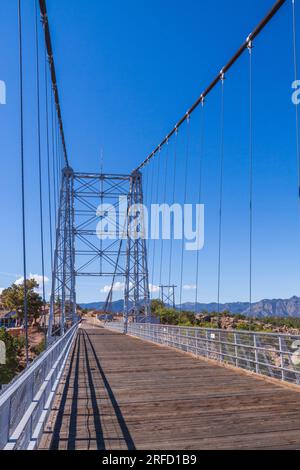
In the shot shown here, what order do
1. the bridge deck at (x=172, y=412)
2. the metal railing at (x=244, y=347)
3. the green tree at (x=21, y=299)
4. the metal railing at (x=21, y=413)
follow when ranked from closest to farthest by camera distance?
the metal railing at (x=21, y=413), the bridge deck at (x=172, y=412), the metal railing at (x=244, y=347), the green tree at (x=21, y=299)

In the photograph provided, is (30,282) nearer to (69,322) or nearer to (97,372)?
(69,322)

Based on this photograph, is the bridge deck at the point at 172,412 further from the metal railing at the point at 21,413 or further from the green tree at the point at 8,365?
the green tree at the point at 8,365

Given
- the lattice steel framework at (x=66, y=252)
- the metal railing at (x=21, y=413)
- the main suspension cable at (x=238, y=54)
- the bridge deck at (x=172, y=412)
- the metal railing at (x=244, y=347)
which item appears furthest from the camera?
the lattice steel framework at (x=66, y=252)

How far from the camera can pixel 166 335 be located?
62.2 feet

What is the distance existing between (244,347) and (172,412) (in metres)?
4.50

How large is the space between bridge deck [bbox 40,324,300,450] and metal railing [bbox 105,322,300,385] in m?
0.40

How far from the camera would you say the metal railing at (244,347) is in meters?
7.90

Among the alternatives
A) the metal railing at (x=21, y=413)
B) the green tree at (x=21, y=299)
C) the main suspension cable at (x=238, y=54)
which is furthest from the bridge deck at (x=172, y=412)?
the green tree at (x=21, y=299)

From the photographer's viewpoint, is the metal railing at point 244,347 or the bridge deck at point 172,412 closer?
the bridge deck at point 172,412

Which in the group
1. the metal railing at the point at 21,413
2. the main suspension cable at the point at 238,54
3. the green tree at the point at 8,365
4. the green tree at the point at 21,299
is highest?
the main suspension cable at the point at 238,54

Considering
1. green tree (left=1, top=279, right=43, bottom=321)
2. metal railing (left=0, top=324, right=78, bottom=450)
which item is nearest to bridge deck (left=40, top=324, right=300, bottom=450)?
metal railing (left=0, top=324, right=78, bottom=450)

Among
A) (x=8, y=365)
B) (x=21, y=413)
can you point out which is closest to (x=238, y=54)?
(x=21, y=413)

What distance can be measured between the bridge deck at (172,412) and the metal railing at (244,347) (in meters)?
0.40

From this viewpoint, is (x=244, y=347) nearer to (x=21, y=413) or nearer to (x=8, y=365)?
(x=21, y=413)
